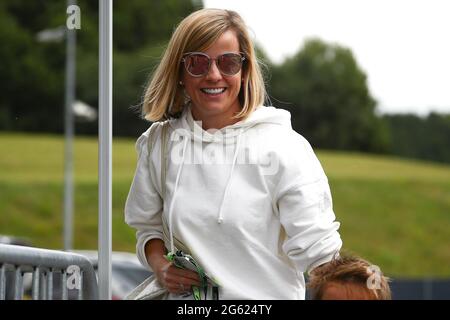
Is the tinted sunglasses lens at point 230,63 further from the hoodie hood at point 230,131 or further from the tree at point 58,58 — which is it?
the tree at point 58,58

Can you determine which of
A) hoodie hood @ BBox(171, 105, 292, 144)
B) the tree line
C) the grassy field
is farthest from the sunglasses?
the tree line

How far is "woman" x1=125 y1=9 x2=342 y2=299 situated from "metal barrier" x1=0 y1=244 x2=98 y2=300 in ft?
0.68

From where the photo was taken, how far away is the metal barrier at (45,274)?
10.8 ft

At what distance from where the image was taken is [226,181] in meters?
3.46

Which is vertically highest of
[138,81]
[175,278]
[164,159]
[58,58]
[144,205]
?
[58,58]

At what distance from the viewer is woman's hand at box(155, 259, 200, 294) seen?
3486 mm

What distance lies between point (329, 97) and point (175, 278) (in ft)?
145

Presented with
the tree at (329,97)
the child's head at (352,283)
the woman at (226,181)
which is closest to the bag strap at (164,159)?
the woman at (226,181)

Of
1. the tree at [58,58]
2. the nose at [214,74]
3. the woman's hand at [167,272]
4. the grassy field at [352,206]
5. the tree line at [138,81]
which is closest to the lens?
the woman's hand at [167,272]

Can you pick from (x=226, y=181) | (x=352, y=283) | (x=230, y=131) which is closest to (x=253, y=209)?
(x=226, y=181)

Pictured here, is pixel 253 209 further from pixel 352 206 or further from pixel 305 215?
pixel 352 206

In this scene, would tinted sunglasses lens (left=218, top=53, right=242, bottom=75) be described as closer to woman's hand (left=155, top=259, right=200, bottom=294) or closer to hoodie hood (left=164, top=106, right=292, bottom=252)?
hoodie hood (left=164, top=106, right=292, bottom=252)
